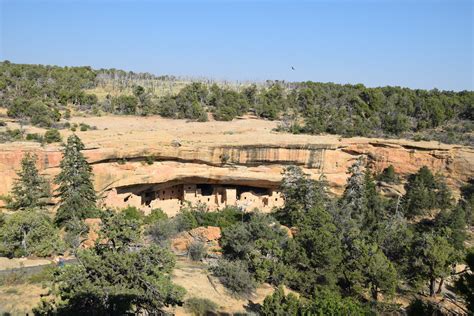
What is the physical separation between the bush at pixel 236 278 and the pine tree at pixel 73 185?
865cm

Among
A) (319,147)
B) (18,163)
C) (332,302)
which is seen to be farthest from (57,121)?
(332,302)

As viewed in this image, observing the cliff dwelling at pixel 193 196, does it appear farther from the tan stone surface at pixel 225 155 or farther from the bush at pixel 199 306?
the bush at pixel 199 306

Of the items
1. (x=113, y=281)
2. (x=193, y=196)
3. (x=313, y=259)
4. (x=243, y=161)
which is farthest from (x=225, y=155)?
(x=113, y=281)

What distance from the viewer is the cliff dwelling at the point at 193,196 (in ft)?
86.8

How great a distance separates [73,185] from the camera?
22156 mm

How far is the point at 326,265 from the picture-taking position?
57.6ft

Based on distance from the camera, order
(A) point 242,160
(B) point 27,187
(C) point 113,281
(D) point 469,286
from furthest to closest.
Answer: (A) point 242,160 < (B) point 27,187 < (C) point 113,281 < (D) point 469,286

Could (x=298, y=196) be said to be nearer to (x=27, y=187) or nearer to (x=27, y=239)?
(x=27, y=239)

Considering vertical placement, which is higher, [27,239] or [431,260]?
[27,239]

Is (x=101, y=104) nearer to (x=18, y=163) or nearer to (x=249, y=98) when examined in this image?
(x=249, y=98)

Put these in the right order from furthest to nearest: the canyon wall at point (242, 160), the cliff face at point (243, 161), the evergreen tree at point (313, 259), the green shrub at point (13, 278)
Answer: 1. the canyon wall at point (242, 160)
2. the cliff face at point (243, 161)
3. the evergreen tree at point (313, 259)
4. the green shrub at point (13, 278)

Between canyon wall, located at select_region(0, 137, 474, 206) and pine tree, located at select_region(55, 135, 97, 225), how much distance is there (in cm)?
181

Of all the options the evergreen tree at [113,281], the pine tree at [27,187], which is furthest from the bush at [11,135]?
the evergreen tree at [113,281]

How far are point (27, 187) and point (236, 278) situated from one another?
12215mm
